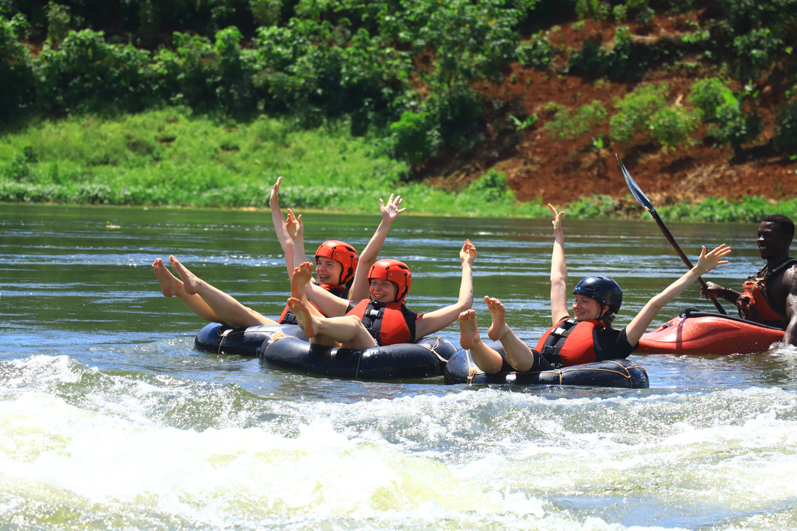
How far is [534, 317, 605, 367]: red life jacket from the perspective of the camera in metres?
7.24

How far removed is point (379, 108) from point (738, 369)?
38.3m

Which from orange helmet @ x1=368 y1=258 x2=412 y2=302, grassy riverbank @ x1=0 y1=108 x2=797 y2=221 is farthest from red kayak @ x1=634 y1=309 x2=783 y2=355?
grassy riverbank @ x1=0 y1=108 x2=797 y2=221

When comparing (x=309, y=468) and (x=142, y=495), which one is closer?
(x=142, y=495)

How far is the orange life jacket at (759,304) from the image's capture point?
9195 millimetres

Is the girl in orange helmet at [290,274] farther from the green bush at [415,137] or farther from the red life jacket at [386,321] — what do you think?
the green bush at [415,137]

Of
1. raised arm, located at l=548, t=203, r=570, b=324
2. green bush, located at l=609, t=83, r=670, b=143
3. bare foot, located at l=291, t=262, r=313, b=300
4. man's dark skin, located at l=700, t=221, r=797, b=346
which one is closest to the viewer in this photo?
bare foot, located at l=291, t=262, r=313, b=300

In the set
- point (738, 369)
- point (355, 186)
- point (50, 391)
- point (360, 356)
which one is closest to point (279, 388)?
point (360, 356)

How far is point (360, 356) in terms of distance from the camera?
7352 millimetres

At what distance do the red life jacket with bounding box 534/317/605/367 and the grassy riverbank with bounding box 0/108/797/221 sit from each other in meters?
27.7

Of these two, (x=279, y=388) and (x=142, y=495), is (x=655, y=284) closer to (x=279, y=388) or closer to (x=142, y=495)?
(x=279, y=388)

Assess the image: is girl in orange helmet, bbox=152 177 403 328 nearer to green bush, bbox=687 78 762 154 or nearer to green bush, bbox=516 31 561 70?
green bush, bbox=687 78 762 154

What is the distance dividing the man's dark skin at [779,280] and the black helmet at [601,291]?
2.28 m

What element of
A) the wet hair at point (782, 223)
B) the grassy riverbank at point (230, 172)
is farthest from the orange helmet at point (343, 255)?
the grassy riverbank at point (230, 172)

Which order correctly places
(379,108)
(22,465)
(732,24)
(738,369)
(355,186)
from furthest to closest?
(379,108)
(732,24)
(355,186)
(738,369)
(22,465)
